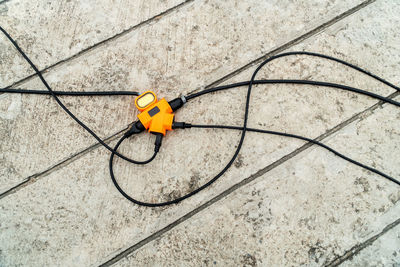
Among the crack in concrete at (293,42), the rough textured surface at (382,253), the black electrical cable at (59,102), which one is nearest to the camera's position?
the rough textured surface at (382,253)

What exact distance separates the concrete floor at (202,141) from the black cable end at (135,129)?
0.28ft

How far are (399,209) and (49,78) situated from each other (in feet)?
6.63

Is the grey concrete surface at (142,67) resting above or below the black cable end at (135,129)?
above

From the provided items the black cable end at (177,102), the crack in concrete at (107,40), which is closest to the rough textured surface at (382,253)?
the black cable end at (177,102)

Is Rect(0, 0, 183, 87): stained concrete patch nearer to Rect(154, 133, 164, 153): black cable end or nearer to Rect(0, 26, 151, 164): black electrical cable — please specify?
Rect(0, 26, 151, 164): black electrical cable

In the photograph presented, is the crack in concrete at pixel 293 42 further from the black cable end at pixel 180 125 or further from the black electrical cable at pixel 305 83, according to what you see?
the black cable end at pixel 180 125

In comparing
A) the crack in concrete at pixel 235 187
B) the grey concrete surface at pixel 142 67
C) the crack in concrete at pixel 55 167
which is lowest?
the crack in concrete at pixel 235 187

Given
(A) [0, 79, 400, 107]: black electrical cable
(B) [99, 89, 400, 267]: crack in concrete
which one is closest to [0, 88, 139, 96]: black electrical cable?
(A) [0, 79, 400, 107]: black electrical cable

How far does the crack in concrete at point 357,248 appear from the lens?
128cm

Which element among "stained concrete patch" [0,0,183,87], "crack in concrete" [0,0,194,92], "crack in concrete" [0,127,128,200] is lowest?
"crack in concrete" [0,127,128,200]

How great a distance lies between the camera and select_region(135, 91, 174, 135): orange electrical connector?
1332 millimetres

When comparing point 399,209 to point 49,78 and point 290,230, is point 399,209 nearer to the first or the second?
point 290,230

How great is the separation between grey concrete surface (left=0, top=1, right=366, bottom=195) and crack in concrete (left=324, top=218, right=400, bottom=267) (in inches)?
43.9

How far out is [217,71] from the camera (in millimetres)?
1541
